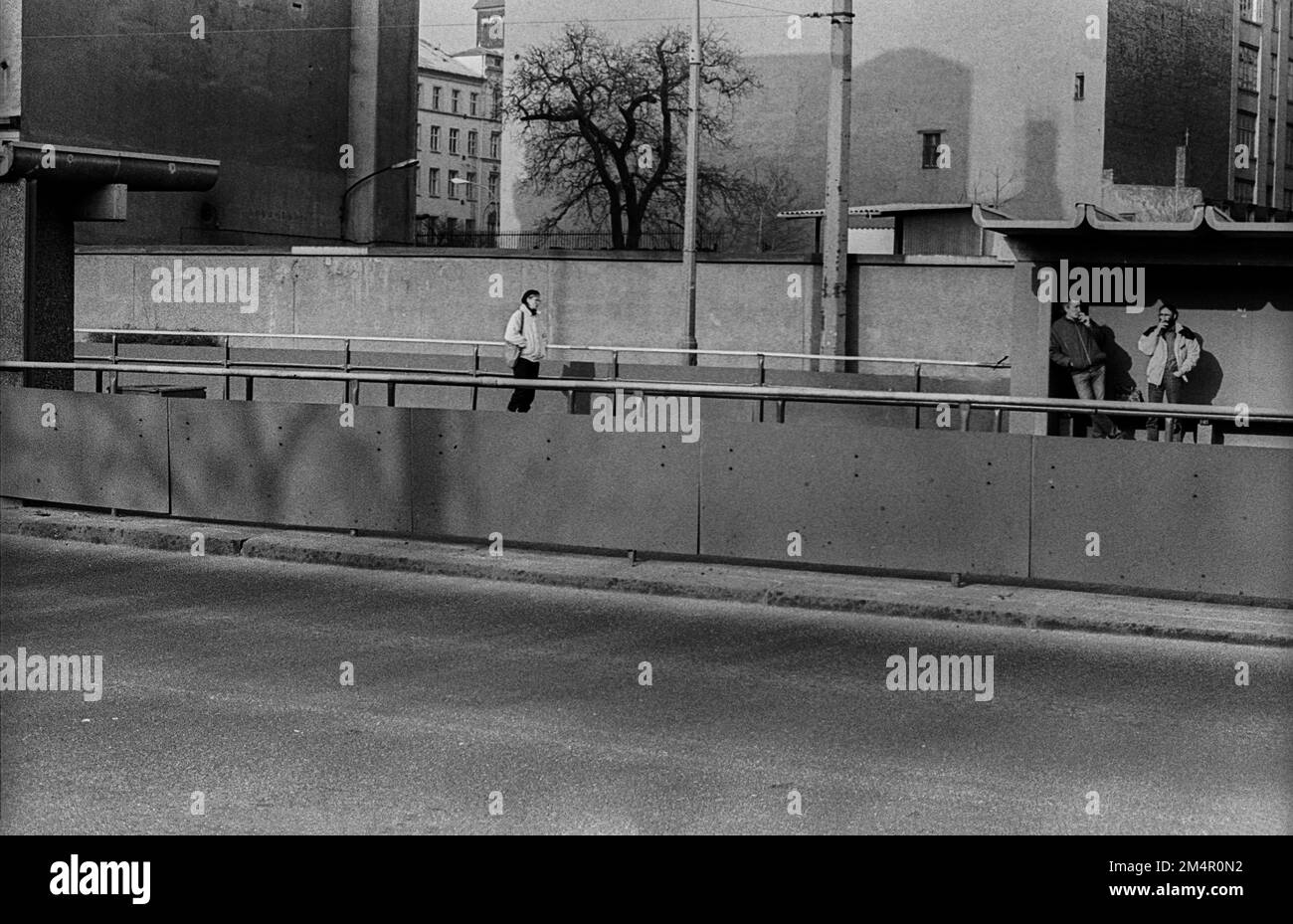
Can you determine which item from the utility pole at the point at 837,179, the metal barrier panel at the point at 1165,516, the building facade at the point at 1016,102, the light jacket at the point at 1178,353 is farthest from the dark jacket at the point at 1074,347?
the building facade at the point at 1016,102

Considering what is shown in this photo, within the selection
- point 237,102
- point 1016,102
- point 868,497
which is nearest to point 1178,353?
point 868,497

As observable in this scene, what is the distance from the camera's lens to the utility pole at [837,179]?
1046 inches

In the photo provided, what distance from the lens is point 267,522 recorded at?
14750mm

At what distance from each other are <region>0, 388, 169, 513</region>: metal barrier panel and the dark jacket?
8620 millimetres

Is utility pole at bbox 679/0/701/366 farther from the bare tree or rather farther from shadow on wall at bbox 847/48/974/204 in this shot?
the bare tree

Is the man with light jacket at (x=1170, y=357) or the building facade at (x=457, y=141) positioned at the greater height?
the building facade at (x=457, y=141)

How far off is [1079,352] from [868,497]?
5.60 meters

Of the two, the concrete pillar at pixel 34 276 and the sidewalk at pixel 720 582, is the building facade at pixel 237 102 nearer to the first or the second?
the concrete pillar at pixel 34 276

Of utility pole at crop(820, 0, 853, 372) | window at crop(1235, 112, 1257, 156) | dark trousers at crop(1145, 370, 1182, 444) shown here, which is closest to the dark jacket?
dark trousers at crop(1145, 370, 1182, 444)

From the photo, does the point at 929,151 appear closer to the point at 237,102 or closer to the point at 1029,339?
the point at 237,102

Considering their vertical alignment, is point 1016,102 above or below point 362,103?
below

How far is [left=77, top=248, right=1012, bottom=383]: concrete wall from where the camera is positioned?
34.9 metres

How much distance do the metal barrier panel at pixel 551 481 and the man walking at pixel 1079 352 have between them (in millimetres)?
5791

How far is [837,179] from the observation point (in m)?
27.2
